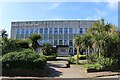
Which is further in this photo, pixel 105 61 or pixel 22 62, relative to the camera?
pixel 105 61

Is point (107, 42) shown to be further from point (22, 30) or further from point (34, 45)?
point (22, 30)

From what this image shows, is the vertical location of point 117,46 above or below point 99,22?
below

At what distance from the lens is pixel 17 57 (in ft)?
72.6

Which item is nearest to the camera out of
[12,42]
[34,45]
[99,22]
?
[99,22]

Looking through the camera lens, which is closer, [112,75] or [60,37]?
[112,75]

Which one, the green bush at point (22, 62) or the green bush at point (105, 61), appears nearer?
the green bush at point (22, 62)

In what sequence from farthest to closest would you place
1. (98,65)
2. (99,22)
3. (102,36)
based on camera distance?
(99,22), (102,36), (98,65)

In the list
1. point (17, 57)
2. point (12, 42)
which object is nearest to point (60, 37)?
point (12, 42)

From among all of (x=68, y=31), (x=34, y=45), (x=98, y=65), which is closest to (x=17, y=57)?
(x=98, y=65)

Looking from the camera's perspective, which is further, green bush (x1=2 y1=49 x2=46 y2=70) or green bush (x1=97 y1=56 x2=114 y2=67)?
green bush (x1=97 y1=56 x2=114 y2=67)

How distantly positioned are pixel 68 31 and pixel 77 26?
2.73 meters

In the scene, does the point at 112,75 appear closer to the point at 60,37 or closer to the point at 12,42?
the point at 12,42

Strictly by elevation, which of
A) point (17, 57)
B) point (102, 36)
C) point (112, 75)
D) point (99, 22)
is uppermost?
point (99, 22)

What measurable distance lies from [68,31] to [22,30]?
12589 millimetres
